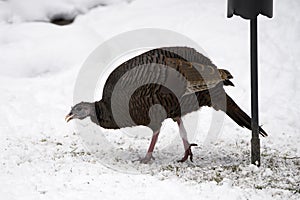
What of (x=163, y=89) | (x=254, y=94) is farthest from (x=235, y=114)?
(x=163, y=89)

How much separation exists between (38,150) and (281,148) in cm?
258

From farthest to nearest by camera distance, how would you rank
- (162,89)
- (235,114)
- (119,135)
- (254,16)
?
(119,135)
(235,114)
(162,89)
(254,16)

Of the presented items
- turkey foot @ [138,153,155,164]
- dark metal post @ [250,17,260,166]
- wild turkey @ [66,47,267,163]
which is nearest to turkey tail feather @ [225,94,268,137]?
wild turkey @ [66,47,267,163]

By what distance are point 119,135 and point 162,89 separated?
5.19 ft

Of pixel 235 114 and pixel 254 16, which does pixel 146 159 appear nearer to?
pixel 235 114

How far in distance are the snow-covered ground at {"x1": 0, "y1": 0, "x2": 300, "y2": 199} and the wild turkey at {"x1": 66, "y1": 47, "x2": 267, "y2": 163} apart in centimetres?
47

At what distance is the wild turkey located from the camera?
484cm

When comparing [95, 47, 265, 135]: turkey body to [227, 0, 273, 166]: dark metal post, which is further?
[95, 47, 265, 135]: turkey body

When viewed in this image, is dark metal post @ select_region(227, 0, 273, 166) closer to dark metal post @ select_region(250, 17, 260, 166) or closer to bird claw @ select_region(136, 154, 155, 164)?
dark metal post @ select_region(250, 17, 260, 166)

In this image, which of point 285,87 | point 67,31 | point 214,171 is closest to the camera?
point 214,171

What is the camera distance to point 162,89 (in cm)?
483

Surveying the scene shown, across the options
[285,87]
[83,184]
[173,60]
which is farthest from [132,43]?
[83,184]

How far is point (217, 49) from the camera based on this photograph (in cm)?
826

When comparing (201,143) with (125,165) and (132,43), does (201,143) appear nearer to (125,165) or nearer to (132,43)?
(125,165)
